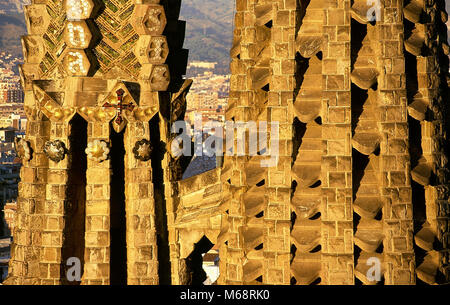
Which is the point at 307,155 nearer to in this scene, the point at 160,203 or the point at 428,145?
the point at 428,145

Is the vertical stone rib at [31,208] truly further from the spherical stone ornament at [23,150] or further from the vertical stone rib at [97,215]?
the vertical stone rib at [97,215]

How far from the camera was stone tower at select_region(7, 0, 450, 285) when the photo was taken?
31.1 feet

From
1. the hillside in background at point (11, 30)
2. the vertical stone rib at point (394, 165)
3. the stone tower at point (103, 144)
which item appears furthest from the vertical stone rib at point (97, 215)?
the hillside in background at point (11, 30)

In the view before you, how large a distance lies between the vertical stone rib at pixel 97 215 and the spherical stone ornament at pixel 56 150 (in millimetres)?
418

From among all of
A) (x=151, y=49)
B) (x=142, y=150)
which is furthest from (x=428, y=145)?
(x=151, y=49)

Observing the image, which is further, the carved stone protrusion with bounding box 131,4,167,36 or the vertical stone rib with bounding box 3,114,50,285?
the vertical stone rib with bounding box 3,114,50,285

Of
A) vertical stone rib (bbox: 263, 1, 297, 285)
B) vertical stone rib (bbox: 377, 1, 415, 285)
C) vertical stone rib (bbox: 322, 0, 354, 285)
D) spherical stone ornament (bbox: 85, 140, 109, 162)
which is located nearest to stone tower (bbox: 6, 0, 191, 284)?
spherical stone ornament (bbox: 85, 140, 109, 162)

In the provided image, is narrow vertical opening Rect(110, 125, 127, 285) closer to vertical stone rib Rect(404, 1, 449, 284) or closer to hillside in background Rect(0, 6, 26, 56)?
vertical stone rib Rect(404, 1, 449, 284)

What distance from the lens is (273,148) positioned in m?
10.1

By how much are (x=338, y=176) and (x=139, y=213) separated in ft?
20.0

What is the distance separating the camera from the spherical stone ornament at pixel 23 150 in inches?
619

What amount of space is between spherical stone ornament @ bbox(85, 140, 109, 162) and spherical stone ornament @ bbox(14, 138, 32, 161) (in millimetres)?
1331

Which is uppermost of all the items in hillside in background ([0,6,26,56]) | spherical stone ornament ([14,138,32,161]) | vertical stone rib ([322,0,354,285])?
hillside in background ([0,6,26,56])

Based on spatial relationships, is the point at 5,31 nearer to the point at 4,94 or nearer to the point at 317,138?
the point at 4,94
